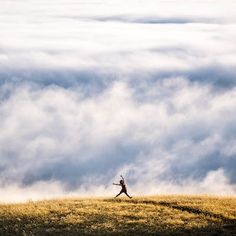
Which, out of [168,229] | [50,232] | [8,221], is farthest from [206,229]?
[8,221]

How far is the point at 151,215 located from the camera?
135ft

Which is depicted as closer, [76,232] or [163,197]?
[76,232]

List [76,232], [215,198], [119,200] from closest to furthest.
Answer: [76,232] → [119,200] → [215,198]

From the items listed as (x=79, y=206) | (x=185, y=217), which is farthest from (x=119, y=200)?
(x=185, y=217)

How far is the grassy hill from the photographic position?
37594mm

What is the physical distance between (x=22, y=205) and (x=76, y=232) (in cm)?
1040

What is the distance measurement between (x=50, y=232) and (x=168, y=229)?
8.36m

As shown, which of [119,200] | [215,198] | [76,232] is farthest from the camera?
[215,198]

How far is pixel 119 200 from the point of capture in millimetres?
47906

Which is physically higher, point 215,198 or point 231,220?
point 215,198

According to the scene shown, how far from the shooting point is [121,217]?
40.6 meters

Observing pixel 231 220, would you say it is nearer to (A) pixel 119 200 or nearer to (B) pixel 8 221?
(A) pixel 119 200

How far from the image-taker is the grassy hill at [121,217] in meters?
37.6

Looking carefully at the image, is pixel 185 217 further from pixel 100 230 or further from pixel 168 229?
pixel 100 230
